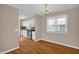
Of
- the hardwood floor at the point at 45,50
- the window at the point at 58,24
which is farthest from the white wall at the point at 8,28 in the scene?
the window at the point at 58,24

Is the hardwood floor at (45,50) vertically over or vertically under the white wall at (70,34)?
under

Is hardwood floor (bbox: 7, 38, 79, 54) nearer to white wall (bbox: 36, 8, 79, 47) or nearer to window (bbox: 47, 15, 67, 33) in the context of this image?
white wall (bbox: 36, 8, 79, 47)

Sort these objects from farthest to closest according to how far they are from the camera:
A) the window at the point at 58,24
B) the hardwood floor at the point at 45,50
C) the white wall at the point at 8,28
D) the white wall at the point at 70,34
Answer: the window at the point at 58,24
the white wall at the point at 70,34
the hardwood floor at the point at 45,50
the white wall at the point at 8,28

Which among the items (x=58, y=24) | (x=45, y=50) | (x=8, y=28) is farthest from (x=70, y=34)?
(x=8, y=28)

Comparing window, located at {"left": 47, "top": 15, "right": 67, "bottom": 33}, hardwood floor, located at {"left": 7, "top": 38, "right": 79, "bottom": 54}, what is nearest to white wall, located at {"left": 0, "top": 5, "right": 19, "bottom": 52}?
hardwood floor, located at {"left": 7, "top": 38, "right": 79, "bottom": 54}

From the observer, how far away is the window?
4.24 meters

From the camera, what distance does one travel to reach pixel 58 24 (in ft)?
14.7

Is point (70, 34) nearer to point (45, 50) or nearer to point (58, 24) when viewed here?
point (58, 24)

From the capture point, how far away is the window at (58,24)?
424 cm

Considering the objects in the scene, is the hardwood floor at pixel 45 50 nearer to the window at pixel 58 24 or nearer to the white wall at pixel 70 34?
the white wall at pixel 70 34

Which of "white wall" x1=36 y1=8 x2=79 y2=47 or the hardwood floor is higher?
"white wall" x1=36 y1=8 x2=79 y2=47

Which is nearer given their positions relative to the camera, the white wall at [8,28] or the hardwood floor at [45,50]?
the white wall at [8,28]

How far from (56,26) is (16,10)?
2.28 metres

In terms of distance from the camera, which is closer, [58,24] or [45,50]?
[45,50]
